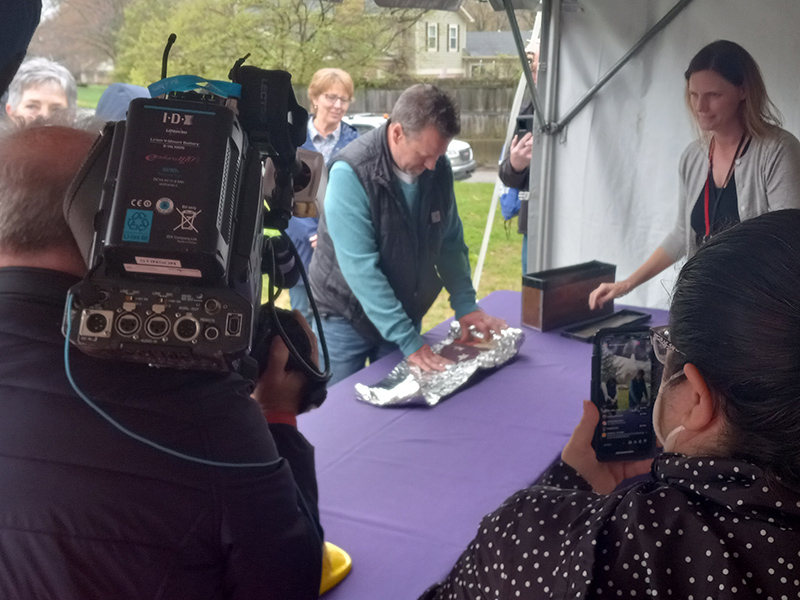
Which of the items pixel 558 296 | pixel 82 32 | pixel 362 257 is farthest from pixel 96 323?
pixel 82 32

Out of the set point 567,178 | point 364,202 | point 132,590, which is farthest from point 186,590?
point 567,178

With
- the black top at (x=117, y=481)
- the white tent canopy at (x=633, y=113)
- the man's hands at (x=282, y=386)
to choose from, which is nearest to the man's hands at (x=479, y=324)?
the man's hands at (x=282, y=386)

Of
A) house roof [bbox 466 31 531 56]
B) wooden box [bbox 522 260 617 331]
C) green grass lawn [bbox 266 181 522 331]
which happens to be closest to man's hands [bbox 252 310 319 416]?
wooden box [bbox 522 260 617 331]

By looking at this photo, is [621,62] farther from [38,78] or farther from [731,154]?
[38,78]

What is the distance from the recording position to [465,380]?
73.9 inches

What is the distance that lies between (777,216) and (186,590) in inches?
30.3

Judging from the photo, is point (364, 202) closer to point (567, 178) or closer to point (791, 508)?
point (791, 508)

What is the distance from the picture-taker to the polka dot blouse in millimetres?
700

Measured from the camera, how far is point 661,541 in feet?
2.39

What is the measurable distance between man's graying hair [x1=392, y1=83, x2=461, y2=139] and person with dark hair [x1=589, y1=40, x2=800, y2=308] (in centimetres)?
83

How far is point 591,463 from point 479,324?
1040 millimetres

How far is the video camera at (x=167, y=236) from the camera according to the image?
2.12 feet

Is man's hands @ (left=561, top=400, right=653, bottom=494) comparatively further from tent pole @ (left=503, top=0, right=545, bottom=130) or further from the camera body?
tent pole @ (left=503, top=0, right=545, bottom=130)

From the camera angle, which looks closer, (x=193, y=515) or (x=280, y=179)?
(x=193, y=515)
